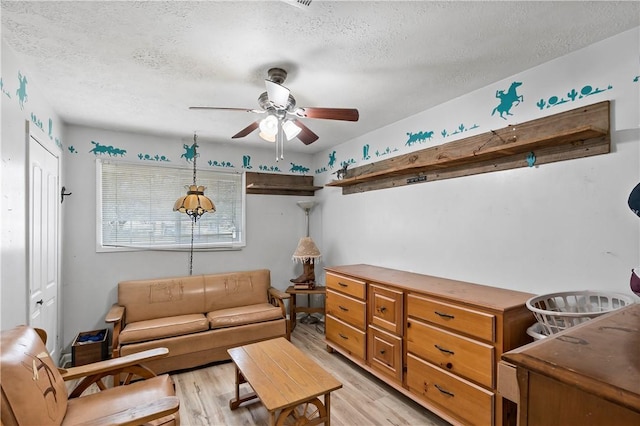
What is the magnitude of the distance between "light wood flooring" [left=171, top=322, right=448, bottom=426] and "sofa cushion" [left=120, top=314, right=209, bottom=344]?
1.37 ft

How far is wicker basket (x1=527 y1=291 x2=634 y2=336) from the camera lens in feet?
5.42

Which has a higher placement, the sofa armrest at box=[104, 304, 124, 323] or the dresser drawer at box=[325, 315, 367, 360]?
the sofa armrest at box=[104, 304, 124, 323]

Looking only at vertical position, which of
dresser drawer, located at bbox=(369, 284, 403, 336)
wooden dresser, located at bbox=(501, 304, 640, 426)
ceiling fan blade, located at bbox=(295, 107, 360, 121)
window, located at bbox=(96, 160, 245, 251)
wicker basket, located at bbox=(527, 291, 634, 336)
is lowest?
dresser drawer, located at bbox=(369, 284, 403, 336)

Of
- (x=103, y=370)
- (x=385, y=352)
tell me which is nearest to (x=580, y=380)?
(x=385, y=352)

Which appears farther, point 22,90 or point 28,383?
point 22,90

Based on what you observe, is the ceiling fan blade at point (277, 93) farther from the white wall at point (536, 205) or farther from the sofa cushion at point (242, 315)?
the sofa cushion at point (242, 315)

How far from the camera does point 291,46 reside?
6.05 feet

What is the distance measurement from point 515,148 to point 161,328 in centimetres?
341

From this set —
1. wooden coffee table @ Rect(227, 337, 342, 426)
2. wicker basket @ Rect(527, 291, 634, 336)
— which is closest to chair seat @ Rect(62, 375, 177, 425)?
wooden coffee table @ Rect(227, 337, 342, 426)

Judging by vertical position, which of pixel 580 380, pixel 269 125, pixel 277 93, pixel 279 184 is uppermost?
pixel 277 93

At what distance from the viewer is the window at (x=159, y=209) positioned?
353 centimetres

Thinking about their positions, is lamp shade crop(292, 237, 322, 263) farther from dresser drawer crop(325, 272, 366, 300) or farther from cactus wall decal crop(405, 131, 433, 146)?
cactus wall decal crop(405, 131, 433, 146)

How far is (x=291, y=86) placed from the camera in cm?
240

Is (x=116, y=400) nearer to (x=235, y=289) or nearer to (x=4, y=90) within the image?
(x=4, y=90)
